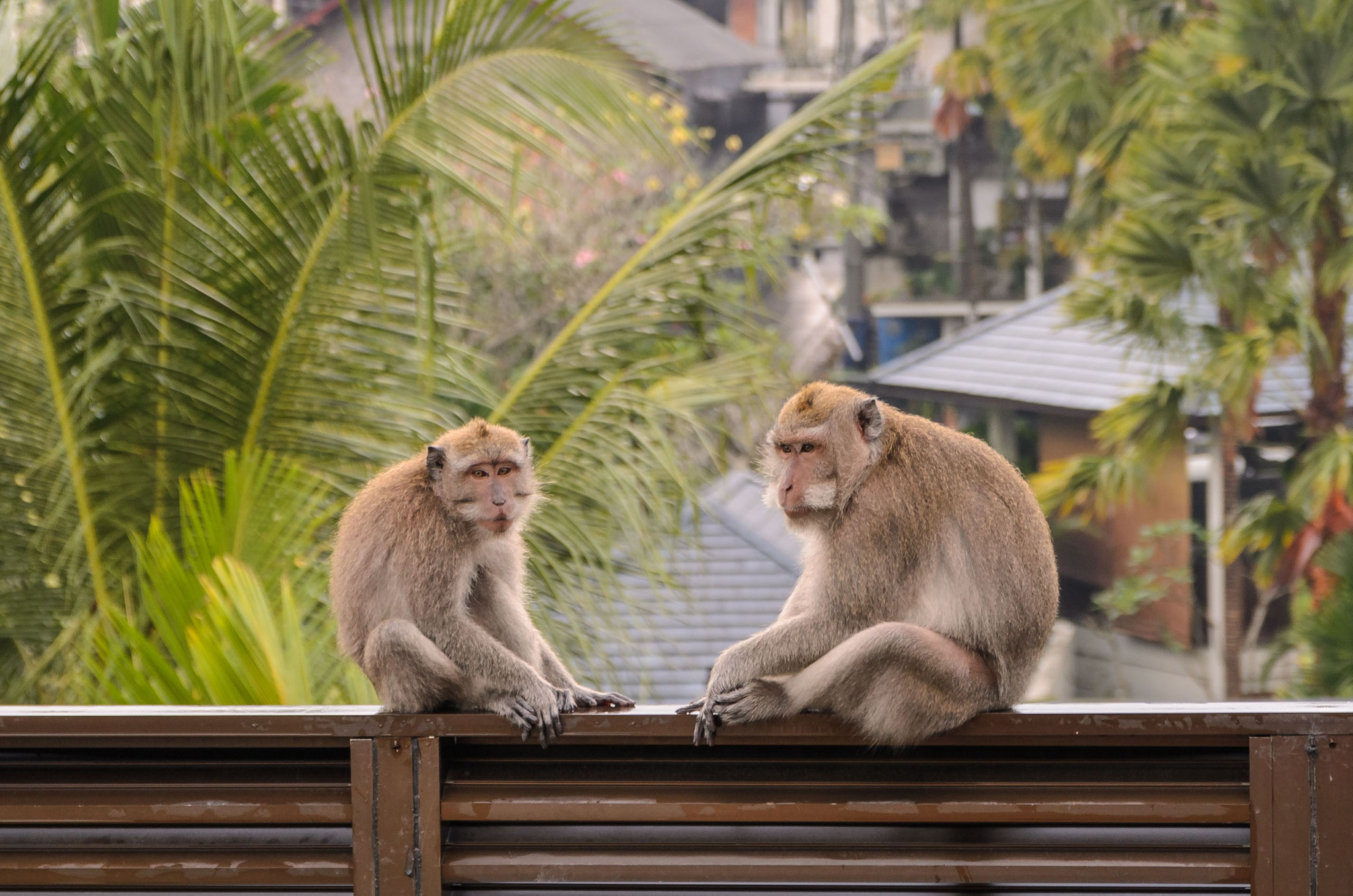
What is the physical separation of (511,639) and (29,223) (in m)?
2.74

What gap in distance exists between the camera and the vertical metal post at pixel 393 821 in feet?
6.30

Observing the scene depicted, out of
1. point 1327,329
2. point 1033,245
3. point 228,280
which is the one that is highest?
point 228,280

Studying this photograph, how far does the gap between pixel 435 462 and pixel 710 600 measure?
5.36 meters

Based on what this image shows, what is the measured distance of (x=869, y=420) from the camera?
8.38 feet

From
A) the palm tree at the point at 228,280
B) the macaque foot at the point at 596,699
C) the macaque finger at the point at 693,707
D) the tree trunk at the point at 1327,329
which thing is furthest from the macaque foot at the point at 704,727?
the tree trunk at the point at 1327,329

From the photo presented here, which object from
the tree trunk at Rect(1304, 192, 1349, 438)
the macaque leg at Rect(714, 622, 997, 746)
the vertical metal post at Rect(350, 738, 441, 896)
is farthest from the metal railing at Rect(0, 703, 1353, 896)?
the tree trunk at Rect(1304, 192, 1349, 438)

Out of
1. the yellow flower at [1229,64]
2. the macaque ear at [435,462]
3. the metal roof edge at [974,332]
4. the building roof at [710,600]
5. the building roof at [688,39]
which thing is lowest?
the building roof at [710,600]

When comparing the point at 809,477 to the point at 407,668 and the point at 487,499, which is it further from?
the point at 407,668

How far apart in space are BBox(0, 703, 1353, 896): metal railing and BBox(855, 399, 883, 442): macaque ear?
28.5 inches

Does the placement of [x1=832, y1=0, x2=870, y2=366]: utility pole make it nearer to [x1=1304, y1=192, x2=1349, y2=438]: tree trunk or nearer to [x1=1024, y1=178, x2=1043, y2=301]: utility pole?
[x1=1024, y1=178, x2=1043, y2=301]: utility pole

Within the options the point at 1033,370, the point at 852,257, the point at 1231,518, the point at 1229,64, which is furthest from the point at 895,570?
the point at 852,257

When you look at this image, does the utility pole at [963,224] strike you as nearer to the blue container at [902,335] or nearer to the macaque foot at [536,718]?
the blue container at [902,335]

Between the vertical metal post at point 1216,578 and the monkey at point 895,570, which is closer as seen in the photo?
the monkey at point 895,570

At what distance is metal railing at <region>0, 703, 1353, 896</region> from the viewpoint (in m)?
1.88
